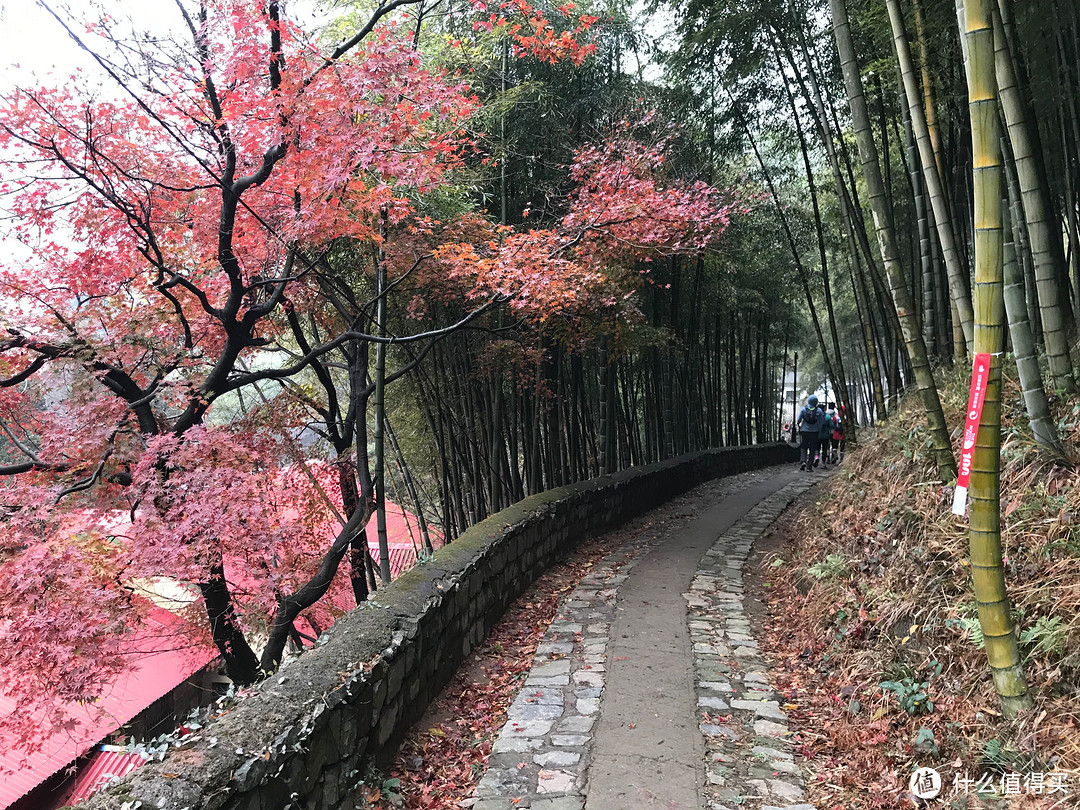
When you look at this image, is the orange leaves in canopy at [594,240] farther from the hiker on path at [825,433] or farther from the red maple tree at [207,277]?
the hiker on path at [825,433]

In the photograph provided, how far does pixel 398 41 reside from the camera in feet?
14.8

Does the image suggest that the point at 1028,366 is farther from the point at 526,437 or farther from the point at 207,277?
the point at 526,437

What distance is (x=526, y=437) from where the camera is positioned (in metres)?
8.36

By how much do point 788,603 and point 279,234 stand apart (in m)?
4.27

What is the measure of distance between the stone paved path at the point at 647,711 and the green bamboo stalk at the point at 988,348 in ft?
2.91

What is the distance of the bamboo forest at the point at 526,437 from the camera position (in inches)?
95.0

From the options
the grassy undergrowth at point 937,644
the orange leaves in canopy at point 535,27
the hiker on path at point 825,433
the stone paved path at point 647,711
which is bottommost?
the hiker on path at point 825,433

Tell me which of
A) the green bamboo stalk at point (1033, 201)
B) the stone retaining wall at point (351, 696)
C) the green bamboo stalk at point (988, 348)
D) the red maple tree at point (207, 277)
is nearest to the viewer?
the stone retaining wall at point (351, 696)

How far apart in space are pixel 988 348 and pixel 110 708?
31.0 feet

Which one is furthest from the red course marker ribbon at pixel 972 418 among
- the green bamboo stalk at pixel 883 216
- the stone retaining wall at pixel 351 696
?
the stone retaining wall at pixel 351 696

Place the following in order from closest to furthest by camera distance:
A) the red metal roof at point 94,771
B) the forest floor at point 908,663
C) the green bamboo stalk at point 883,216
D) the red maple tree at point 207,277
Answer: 1. the forest floor at point 908,663
2. the green bamboo stalk at point 883,216
3. the red maple tree at point 207,277
4. the red metal roof at point 94,771

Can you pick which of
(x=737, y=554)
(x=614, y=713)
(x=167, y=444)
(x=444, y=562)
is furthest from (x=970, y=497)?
(x=167, y=444)

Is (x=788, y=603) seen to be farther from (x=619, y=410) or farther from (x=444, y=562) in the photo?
(x=619, y=410)

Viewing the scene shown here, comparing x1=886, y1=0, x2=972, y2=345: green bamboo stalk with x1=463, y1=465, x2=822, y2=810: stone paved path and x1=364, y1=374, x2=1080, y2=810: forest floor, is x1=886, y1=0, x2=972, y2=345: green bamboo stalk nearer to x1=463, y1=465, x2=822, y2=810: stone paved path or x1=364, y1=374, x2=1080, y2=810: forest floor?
x1=364, y1=374, x2=1080, y2=810: forest floor
